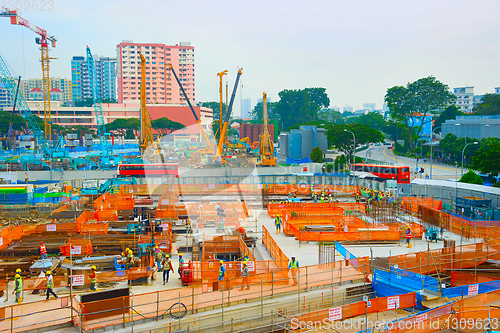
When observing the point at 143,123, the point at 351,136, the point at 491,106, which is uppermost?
the point at 491,106

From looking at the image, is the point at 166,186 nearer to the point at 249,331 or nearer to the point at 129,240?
the point at 129,240

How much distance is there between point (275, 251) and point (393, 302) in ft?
24.6

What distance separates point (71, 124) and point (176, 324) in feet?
447

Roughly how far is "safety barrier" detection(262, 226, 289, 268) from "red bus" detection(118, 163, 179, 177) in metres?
25.8

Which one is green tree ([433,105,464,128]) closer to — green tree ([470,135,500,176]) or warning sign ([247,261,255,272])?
green tree ([470,135,500,176])

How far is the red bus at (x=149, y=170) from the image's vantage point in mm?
47281

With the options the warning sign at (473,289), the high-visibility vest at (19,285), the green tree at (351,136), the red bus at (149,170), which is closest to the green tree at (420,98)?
the green tree at (351,136)

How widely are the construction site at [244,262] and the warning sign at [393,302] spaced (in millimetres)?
32

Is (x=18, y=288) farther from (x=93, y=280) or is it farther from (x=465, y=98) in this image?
(x=465, y=98)

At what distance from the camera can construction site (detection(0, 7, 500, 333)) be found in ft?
41.4

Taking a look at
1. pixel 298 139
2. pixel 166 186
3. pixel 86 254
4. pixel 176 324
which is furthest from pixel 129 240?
pixel 298 139

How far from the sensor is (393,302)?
1316 centimetres

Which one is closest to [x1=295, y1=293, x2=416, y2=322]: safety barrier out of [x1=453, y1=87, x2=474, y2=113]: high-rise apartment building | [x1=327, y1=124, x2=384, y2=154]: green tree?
[x1=327, y1=124, x2=384, y2=154]: green tree

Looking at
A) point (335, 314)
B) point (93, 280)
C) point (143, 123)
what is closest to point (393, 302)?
point (335, 314)
